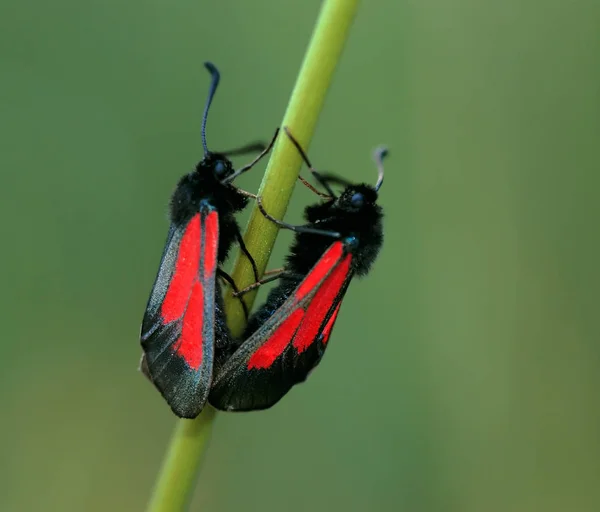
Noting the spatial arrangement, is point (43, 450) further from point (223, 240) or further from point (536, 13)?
point (536, 13)

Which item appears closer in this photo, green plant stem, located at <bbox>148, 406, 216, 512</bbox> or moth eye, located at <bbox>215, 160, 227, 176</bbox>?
green plant stem, located at <bbox>148, 406, 216, 512</bbox>

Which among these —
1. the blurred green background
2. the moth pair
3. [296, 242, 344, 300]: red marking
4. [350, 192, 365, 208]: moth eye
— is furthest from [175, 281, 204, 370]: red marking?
the blurred green background

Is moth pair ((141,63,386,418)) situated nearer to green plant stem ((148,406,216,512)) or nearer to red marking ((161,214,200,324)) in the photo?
red marking ((161,214,200,324))

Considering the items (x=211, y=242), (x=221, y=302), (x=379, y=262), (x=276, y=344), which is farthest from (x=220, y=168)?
(x=379, y=262)

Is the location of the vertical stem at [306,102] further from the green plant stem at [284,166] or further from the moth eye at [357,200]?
the moth eye at [357,200]

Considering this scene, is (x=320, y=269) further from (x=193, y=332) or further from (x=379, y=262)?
(x=379, y=262)

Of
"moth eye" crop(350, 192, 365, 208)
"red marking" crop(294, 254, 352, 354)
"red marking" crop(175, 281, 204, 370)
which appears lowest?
"red marking" crop(175, 281, 204, 370)
